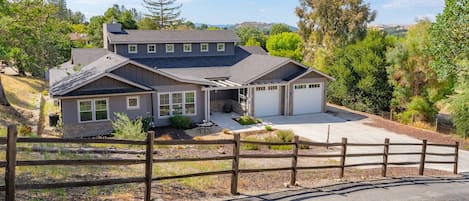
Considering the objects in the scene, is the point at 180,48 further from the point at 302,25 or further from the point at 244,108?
the point at 302,25

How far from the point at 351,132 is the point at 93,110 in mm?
13785

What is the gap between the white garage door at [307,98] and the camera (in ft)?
85.0

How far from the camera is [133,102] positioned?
2073 cm

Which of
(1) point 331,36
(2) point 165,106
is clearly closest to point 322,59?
(1) point 331,36

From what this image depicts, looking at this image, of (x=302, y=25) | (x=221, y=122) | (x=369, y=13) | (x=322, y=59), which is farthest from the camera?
(x=302, y=25)

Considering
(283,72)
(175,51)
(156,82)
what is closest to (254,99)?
(283,72)

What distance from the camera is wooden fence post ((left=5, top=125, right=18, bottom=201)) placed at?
527cm

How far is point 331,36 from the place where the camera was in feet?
133

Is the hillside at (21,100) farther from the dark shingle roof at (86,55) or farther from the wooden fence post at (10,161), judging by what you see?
the wooden fence post at (10,161)

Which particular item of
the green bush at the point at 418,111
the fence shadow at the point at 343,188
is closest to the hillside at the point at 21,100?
the fence shadow at the point at 343,188

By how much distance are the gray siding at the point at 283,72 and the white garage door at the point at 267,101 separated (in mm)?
653

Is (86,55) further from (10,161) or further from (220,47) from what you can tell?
(10,161)

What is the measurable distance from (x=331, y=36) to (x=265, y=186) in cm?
3393

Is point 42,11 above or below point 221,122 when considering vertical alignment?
above
